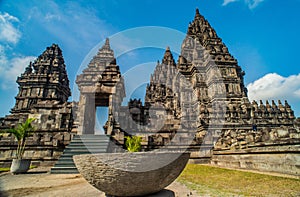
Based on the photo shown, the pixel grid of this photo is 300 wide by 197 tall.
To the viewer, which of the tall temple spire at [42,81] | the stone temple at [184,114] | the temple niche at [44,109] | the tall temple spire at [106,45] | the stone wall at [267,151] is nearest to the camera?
the stone wall at [267,151]

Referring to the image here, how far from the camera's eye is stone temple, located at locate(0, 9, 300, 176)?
7769mm

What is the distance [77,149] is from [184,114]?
716 inches

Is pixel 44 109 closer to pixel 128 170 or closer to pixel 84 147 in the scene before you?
pixel 84 147

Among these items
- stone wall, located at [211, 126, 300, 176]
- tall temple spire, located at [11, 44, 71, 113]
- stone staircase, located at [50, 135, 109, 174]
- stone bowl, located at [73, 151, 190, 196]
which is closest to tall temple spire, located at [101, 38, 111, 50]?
stone staircase, located at [50, 135, 109, 174]

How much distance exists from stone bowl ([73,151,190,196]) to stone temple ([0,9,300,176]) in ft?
16.5

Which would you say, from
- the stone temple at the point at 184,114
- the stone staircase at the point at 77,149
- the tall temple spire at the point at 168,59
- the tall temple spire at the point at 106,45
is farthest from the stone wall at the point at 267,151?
the tall temple spire at the point at 168,59

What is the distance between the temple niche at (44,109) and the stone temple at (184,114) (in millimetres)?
58

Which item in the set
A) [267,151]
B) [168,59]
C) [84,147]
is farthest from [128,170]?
[168,59]

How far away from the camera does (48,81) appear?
30391 millimetres

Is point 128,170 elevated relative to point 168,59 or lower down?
lower down

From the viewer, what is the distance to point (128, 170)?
8.55 ft

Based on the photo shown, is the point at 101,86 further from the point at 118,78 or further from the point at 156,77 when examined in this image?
the point at 156,77

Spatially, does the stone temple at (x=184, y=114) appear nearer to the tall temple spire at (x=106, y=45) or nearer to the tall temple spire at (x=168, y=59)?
the tall temple spire at (x=106, y=45)

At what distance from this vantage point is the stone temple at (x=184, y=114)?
7769mm
